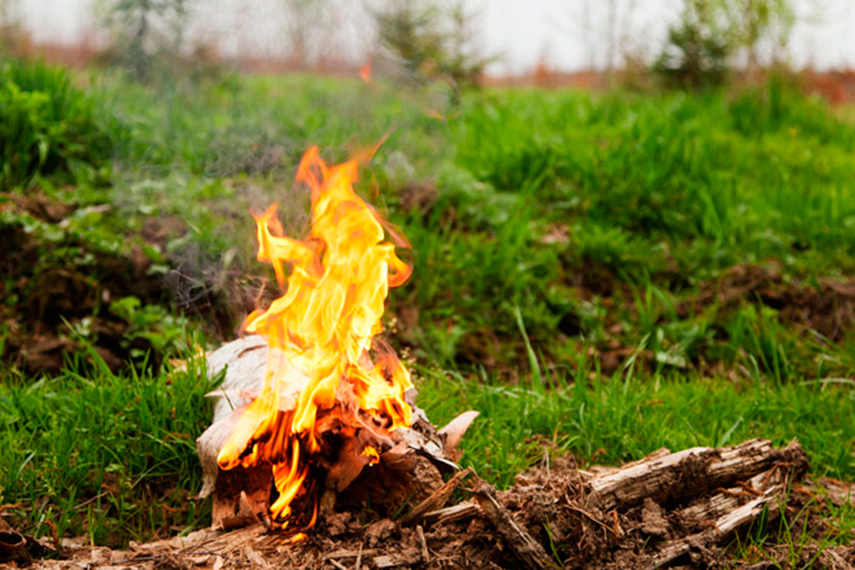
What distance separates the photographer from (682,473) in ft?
9.61

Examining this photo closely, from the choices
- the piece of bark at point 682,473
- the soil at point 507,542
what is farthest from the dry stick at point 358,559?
the piece of bark at point 682,473

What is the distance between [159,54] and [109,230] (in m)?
3.89

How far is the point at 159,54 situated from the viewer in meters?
8.38

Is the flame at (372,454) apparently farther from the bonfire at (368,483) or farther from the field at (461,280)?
the field at (461,280)

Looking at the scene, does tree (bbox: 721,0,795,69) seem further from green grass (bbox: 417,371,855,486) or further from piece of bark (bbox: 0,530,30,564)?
piece of bark (bbox: 0,530,30,564)

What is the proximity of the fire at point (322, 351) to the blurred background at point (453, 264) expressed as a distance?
413 mm

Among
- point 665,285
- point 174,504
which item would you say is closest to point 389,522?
point 174,504

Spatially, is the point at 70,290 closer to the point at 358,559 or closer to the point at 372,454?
the point at 372,454

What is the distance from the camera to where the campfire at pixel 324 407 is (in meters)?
2.67

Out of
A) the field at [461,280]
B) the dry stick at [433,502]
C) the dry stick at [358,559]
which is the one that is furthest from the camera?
the field at [461,280]

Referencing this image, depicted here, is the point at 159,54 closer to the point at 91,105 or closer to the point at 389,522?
the point at 91,105

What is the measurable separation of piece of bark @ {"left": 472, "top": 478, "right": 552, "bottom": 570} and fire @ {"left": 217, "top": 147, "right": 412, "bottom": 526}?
1.33 feet

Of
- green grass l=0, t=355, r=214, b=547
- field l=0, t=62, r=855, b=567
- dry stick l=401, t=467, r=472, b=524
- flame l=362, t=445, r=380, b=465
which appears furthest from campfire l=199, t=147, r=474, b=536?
field l=0, t=62, r=855, b=567

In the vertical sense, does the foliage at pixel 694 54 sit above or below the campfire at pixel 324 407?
above
